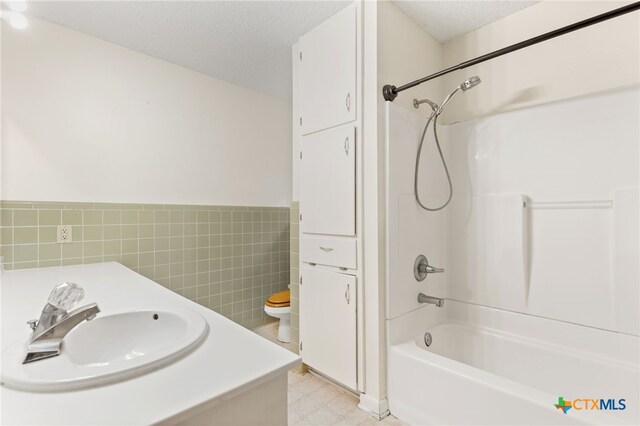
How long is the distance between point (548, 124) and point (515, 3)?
0.72 m

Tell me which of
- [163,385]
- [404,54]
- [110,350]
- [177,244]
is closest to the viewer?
[163,385]

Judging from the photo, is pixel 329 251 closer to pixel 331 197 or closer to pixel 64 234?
pixel 331 197

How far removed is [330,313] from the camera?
1.86 meters

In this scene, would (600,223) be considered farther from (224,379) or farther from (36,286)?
(36,286)

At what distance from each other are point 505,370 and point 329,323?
1013 millimetres

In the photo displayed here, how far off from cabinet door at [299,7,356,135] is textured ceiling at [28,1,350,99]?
0.30 feet

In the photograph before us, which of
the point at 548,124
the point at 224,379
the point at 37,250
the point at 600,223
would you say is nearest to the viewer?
the point at 224,379

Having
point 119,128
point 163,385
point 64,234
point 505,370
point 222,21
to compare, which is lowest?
point 505,370

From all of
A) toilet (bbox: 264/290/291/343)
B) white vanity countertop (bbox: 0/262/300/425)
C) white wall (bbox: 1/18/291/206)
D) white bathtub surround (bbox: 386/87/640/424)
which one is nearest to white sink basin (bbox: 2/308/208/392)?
white vanity countertop (bbox: 0/262/300/425)

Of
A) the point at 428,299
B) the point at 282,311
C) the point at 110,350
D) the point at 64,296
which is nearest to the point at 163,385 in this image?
the point at 64,296

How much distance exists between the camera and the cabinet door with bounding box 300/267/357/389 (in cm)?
174

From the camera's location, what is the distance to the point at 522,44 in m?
1.34

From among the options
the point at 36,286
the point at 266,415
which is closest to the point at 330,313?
the point at 266,415

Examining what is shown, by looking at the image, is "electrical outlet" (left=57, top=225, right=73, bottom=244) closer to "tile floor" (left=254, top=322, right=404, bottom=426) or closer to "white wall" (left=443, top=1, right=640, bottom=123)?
"tile floor" (left=254, top=322, right=404, bottom=426)
